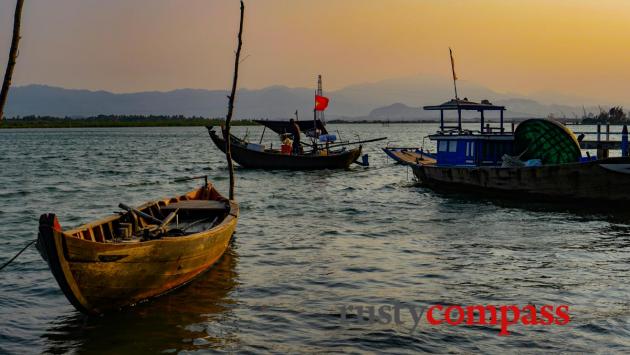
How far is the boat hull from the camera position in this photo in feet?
72.0

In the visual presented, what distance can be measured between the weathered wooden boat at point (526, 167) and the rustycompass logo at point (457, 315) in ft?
41.2

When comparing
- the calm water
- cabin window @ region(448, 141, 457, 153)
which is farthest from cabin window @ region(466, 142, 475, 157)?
the calm water

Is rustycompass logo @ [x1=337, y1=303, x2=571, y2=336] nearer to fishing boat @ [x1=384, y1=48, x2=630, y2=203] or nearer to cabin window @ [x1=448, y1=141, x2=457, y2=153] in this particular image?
fishing boat @ [x1=384, y1=48, x2=630, y2=203]

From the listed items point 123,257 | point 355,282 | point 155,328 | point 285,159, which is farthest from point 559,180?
point 285,159

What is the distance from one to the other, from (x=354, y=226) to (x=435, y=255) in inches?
197

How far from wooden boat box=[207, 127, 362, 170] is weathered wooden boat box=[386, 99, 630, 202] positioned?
9.16 m

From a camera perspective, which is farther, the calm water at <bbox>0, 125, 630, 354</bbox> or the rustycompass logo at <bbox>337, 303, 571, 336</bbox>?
the rustycompass logo at <bbox>337, 303, 571, 336</bbox>

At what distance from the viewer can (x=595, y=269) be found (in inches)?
536

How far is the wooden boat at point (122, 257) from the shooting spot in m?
9.05

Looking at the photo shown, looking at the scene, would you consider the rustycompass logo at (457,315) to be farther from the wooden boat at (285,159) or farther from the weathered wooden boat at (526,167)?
the wooden boat at (285,159)

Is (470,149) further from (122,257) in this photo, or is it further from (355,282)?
(122,257)

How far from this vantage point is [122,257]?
9.83 meters

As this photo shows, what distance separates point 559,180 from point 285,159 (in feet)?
61.4

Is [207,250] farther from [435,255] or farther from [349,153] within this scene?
[349,153]
